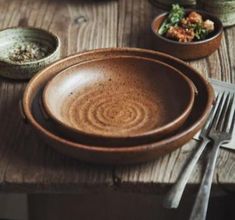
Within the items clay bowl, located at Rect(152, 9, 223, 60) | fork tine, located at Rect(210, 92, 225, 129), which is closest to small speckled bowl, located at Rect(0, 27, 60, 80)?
clay bowl, located at Rect(152, 9, 223, 60)

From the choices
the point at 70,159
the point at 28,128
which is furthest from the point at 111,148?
the point at 28,128

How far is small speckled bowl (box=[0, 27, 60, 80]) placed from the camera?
100cm

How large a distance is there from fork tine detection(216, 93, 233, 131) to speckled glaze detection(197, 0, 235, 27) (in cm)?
31

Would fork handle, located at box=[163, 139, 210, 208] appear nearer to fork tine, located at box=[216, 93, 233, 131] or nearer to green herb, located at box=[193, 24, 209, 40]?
fork tine, located at box=[216, 93, 233, 131]

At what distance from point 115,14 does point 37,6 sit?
8.4 inches

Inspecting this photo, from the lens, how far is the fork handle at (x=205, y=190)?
728 millimetres

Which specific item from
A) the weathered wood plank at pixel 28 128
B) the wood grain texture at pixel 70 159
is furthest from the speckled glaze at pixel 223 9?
the weathered wood plank at pixel 28 128

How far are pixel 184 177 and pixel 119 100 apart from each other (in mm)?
214

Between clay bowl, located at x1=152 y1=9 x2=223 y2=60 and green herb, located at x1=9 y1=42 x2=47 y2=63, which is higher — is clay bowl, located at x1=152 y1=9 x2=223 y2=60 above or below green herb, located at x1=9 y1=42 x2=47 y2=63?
above

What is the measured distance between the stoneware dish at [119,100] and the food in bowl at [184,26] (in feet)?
0.54

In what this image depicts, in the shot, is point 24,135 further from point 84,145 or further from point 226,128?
point 226,128

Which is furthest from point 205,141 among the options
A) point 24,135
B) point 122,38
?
point 122,38

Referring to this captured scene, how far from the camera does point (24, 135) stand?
35.2 inches

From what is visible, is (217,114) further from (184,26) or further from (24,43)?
(24,43)
